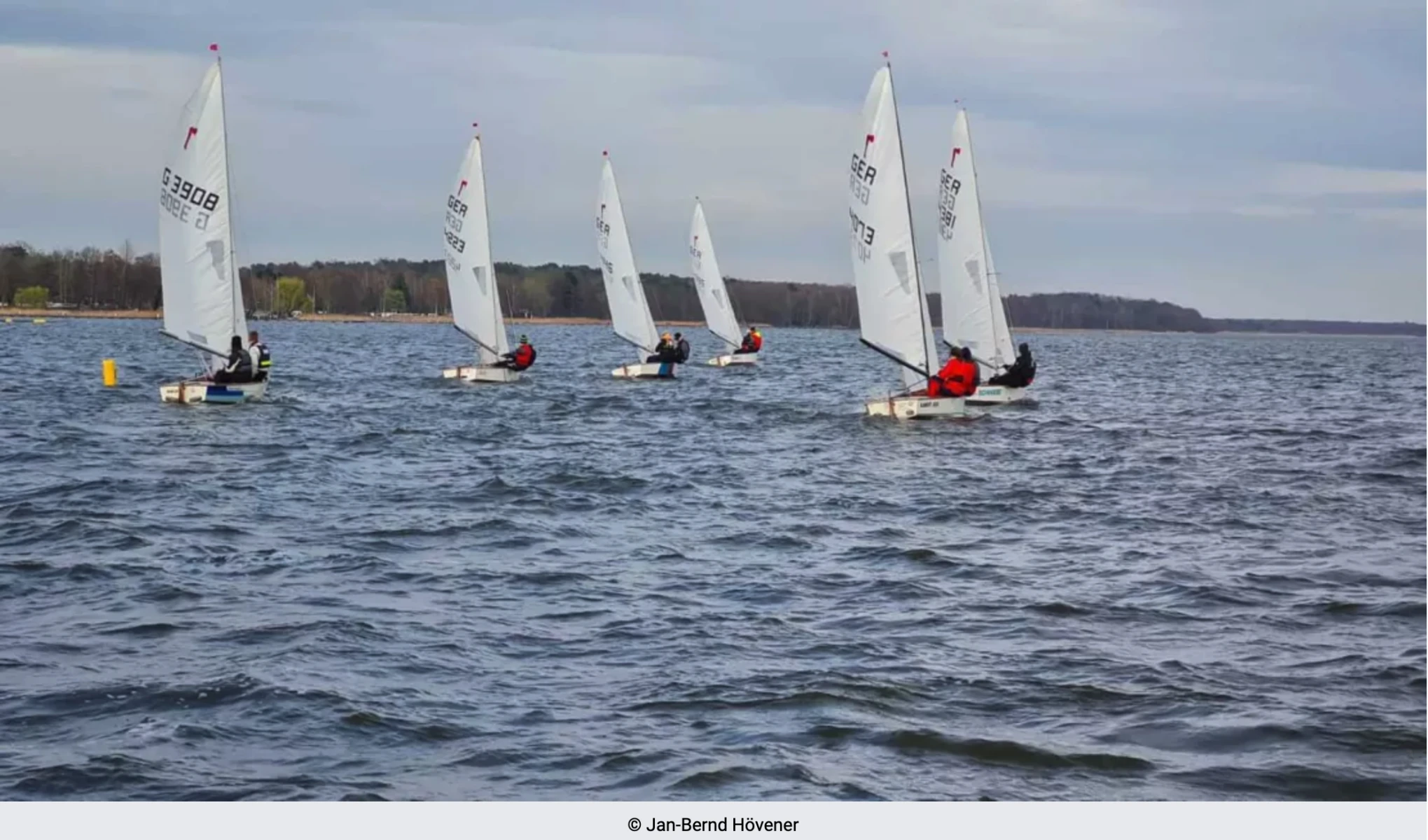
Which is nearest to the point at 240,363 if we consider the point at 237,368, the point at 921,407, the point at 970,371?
the point at 237,368

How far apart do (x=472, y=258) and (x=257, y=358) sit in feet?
34.9

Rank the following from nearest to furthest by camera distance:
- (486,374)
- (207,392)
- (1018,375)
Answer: (207,392) < (1018,375) < (486,374)

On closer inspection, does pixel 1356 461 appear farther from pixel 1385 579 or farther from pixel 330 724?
pixel 330 724

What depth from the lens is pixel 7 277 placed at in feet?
547

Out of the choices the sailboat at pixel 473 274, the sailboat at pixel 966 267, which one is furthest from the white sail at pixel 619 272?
the sailboat at pixel 966 267

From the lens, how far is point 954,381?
29516 millimetres

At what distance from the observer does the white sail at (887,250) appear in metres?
29.3

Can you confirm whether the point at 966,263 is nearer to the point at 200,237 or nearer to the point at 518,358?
the point at 518,358

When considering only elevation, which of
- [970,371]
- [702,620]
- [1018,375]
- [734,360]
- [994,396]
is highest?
[970,371]

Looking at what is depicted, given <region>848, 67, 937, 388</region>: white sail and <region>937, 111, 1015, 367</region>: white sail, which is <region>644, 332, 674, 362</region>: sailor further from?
<region>848, 67, 937, 388</region>: white sail

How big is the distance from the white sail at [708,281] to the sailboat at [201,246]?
90.4 feet

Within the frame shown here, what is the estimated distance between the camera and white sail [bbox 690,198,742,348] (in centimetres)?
5772

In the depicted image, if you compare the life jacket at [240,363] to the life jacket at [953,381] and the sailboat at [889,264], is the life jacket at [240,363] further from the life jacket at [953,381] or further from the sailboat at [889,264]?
the life jacket at [953,381]

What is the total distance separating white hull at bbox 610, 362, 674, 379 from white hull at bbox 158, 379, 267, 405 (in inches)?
680
